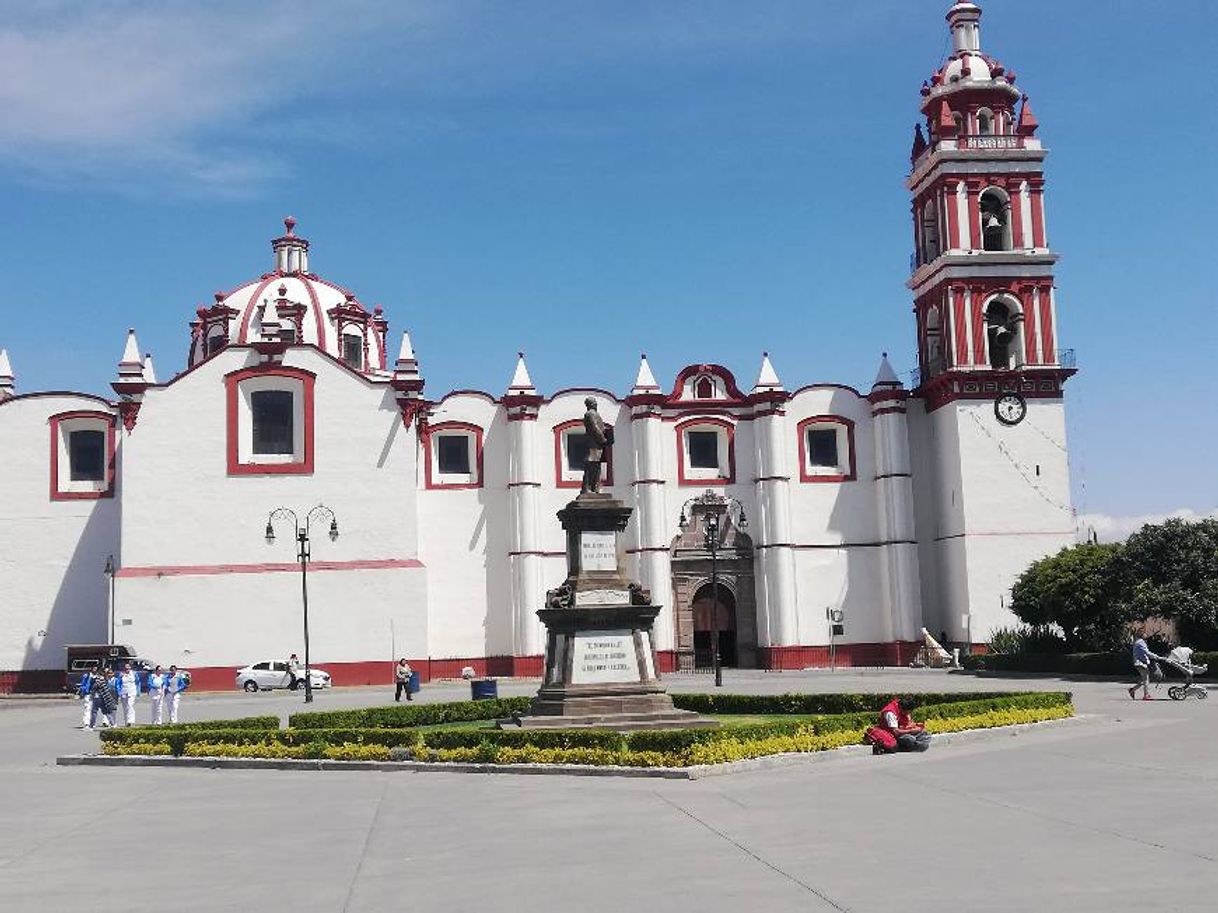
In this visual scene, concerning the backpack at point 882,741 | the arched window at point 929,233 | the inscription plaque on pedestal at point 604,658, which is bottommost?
the backpack at point 882,741

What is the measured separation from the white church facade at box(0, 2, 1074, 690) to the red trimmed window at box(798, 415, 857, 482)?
95mm

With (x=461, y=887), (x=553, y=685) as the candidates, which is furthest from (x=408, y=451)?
(x=461, y=887)

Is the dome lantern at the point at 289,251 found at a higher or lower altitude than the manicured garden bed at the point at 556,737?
higher

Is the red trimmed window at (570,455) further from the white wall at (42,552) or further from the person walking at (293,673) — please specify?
the white wall at (42,552)

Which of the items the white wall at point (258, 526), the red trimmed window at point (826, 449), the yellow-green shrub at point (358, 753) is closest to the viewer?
the yellow-green shrub at point (358, 753)

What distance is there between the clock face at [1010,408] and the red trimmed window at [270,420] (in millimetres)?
24419

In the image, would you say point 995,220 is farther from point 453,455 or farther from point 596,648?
point 596,648

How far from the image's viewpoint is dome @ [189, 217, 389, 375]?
52.7 m

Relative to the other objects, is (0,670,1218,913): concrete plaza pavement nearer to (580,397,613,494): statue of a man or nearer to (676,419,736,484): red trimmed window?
(580,397,613,494): statue of a man

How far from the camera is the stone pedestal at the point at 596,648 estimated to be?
19688 millimetres

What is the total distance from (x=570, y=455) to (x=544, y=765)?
32922mm

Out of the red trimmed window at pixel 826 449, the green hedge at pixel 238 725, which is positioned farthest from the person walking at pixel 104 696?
the red trimmed window at pixel 826 449

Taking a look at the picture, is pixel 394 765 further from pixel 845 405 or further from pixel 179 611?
pixel 845 405

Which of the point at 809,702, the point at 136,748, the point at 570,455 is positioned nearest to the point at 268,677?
the point at 570,455
